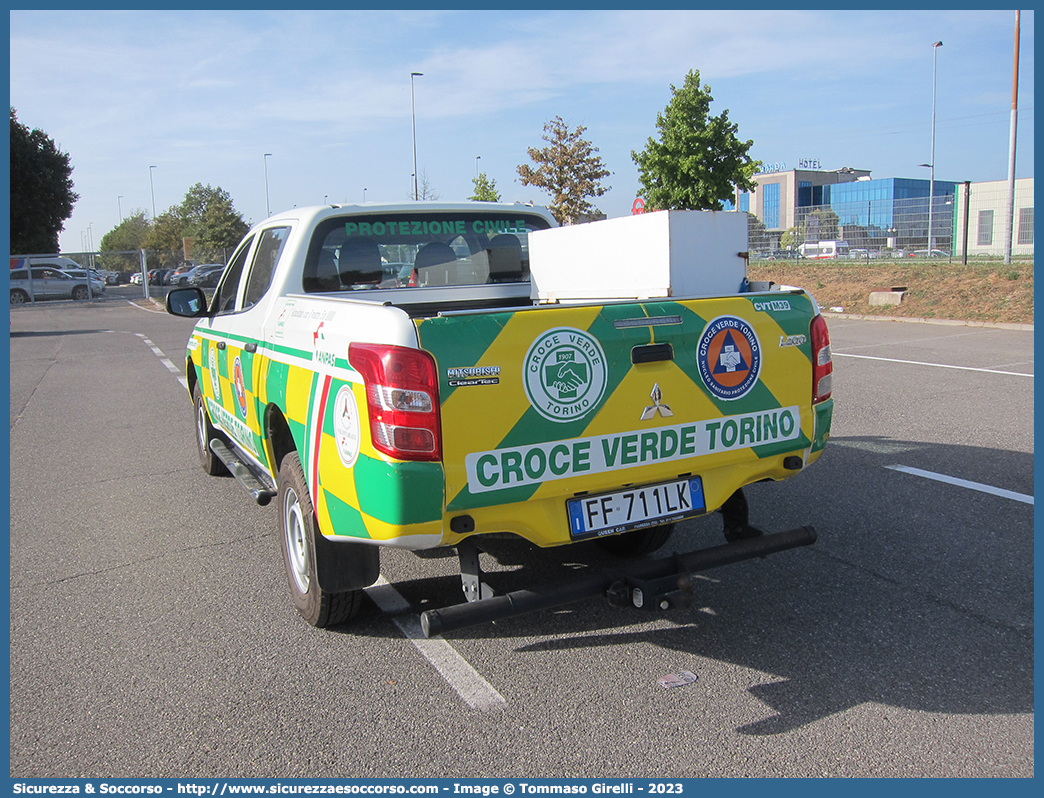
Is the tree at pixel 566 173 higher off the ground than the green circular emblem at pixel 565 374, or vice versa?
the tree at pixel 566 173

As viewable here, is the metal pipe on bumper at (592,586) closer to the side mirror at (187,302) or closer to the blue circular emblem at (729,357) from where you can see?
the blue circular emblem at (729,357)

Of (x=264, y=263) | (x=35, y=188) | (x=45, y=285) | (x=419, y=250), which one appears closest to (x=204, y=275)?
(x=45, y=285)

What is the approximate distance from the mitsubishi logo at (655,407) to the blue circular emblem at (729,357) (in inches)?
8.7

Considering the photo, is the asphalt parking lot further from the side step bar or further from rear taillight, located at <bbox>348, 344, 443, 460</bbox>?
rear taillight, located at <bbox>348, 344, 443, 460</bbox>

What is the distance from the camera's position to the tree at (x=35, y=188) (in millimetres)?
45594

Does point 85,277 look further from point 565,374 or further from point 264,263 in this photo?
point 565,374

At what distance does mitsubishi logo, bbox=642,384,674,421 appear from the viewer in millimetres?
3277

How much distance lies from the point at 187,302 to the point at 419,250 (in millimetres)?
1702

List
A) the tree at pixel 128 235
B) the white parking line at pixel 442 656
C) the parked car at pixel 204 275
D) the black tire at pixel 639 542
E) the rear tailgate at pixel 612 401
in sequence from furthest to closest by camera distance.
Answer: the tree at pixel 128 235
the parked car at pixel 204 275
the black tire at pixel 639 542
the white parking line at pixel 442 656
the rear tailgate at pixel 612 401

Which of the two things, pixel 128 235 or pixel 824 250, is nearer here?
pixel 824 250

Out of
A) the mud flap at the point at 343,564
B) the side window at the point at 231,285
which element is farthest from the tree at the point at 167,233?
the mud flap at the point at 343,564

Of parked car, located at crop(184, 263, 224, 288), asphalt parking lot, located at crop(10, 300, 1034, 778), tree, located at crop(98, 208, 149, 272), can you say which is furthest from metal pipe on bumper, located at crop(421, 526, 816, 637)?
tree, located at crop(98, 208, 149, 272)

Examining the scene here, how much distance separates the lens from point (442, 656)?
3570mm
